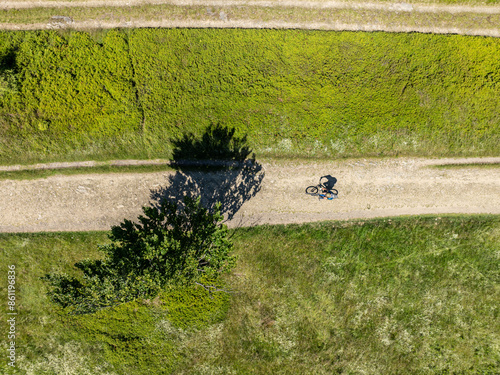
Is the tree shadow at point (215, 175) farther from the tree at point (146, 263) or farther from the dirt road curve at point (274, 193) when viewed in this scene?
the tree at point (146, 263)

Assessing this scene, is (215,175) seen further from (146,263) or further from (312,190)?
(146,263)

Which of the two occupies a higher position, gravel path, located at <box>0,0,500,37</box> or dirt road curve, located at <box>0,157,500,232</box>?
gravel path, located at <box>0,0,500,37</box>

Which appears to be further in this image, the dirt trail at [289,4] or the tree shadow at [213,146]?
the dirt trail at [289,4]

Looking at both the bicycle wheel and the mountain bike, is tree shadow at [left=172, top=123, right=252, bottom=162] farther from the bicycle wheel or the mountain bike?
the mountain bike

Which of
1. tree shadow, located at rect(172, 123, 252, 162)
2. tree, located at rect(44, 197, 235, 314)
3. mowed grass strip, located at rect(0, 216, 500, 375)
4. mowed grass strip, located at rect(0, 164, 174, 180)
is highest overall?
tree shadow, located at rect(172, 123, 252, 162)

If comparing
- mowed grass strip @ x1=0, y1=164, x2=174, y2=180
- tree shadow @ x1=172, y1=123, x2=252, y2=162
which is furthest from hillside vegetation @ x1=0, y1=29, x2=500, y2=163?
mowed grass strip @ x1=0, y1=164, x2=174, y2=180

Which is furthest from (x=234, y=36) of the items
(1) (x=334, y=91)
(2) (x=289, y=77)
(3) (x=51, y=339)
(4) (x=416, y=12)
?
(3) (x=51, y=339)

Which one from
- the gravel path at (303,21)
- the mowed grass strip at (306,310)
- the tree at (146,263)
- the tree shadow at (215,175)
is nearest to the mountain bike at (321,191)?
the mowed grass strip at (306,310)
